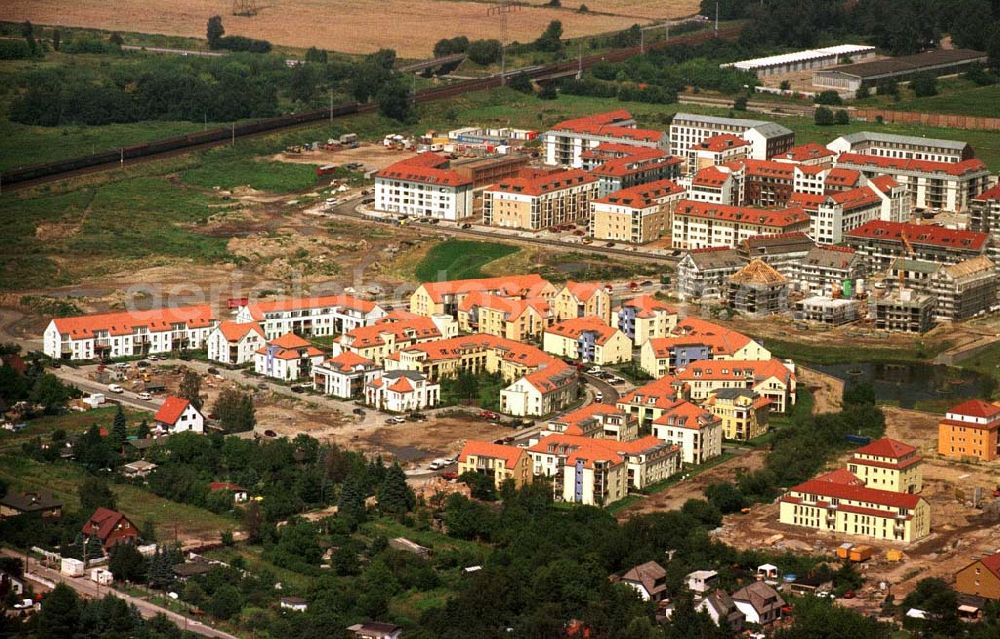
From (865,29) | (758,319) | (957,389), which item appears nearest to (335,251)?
(758,319)

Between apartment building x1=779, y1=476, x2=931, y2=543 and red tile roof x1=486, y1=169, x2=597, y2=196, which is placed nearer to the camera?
apartment building x1=779, y1=476, x2=931, y2=543

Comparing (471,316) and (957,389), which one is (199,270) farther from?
(957,389)

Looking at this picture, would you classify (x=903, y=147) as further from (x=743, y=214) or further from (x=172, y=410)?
(x=172, y=410)

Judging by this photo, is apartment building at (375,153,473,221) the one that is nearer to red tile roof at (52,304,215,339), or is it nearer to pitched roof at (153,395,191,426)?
red tile roof at (52,304,215,339)

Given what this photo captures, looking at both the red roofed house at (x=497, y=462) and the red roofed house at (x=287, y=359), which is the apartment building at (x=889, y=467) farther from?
the red roofed house at (x=287, y=359)

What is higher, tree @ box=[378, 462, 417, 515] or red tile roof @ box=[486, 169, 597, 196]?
red tile roof @ box=[486, 169, 597, 196]

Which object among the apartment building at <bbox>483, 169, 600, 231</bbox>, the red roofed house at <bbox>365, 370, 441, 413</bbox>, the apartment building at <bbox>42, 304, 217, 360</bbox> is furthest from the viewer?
the apartment building at <bbox>483, 169, 600, 231</bbox>

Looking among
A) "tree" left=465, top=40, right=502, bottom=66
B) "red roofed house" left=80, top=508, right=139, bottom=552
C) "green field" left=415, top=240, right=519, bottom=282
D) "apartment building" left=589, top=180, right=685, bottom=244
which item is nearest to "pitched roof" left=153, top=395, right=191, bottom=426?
"red roofed house" left=80, top=508, right=139, bottom=552
